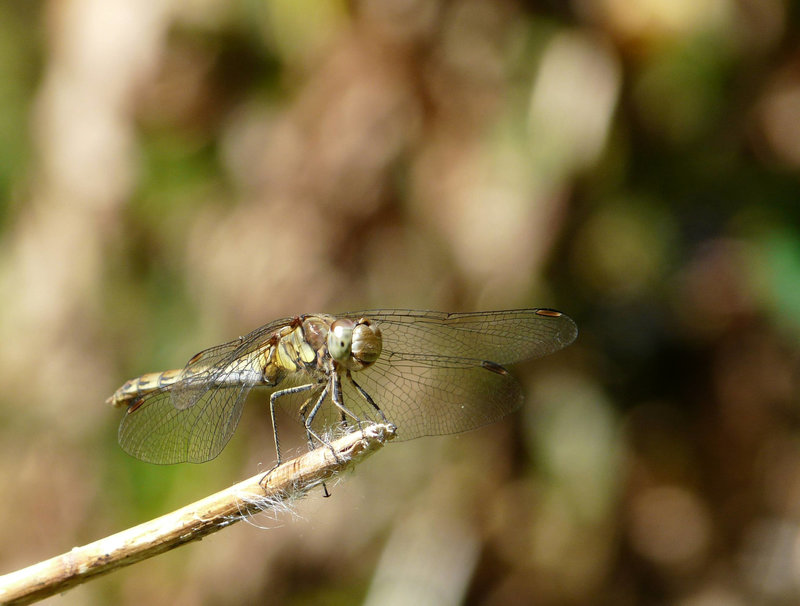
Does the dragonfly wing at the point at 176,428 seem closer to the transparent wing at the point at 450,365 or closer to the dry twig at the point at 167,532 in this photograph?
the transparent wing at the point at 450,365

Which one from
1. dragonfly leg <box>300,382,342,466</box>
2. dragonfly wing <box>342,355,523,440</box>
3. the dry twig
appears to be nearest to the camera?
the dry twig

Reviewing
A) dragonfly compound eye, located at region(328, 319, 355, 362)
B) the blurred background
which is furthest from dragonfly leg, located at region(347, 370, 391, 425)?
the blurred background

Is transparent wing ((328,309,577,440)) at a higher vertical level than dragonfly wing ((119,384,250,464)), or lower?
lower

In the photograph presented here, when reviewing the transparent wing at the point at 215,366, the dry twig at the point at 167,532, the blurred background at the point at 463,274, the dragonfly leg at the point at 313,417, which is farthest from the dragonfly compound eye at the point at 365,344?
the blurred background at the point at 463,274

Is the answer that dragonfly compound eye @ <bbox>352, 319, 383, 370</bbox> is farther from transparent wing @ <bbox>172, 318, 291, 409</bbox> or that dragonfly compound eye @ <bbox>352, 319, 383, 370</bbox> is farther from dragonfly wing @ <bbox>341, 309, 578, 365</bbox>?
transparent wing @ <bbox>172, 318, 291, 409</bbox>

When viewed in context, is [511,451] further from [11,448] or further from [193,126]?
[11,448]

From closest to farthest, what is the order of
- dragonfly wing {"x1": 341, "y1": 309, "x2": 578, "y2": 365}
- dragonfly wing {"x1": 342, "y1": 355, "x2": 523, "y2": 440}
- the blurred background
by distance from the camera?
1. dragonfly wing {"x1": 342, "y1": 355, "x2": 523, "y2": 440}
2. dragonfly wing {"x1": 341, "y1": 309, "x2": 578, "y2": 365}
3. the blurred background

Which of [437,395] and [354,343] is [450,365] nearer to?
[437,395]

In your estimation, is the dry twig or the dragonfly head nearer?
the dry twig

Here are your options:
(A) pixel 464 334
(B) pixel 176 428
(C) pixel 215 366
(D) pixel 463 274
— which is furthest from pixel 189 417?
(D) pixel 463 274
